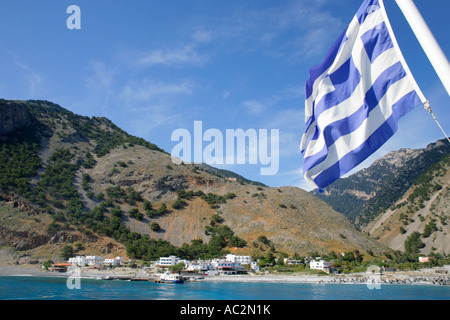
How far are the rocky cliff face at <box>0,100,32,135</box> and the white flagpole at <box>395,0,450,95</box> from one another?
13762 centimetres

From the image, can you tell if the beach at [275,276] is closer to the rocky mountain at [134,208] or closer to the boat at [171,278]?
the boat at [171,278]

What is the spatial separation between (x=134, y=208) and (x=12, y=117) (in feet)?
197

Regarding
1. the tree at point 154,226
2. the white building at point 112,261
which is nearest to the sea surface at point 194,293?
the white building at point 112,261

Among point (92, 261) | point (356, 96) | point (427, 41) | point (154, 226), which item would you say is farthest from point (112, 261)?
point (427, 41)

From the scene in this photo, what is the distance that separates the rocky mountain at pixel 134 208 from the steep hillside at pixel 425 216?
2967cm

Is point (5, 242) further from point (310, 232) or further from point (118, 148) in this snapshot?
point (310, 232)

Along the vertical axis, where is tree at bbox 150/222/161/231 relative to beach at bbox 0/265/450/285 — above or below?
above

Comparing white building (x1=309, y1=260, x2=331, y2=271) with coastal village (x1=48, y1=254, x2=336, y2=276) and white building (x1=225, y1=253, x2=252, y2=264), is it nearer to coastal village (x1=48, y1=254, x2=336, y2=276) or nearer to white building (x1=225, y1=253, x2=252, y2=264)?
coastal village (x1=48, y1=254, x2=336, y2=276)

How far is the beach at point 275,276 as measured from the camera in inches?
2530

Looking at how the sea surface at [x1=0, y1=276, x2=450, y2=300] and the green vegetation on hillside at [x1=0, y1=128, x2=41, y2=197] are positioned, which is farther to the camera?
the green vegetation on hillside at [x1=0, y1=128, x2=41, y2=197]

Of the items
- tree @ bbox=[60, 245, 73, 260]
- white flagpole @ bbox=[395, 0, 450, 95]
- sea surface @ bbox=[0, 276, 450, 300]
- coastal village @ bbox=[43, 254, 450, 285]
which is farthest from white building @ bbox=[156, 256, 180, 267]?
white flagpole @ bbox=[395, 0, 450, 95]

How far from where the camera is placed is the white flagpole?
17.3ft
